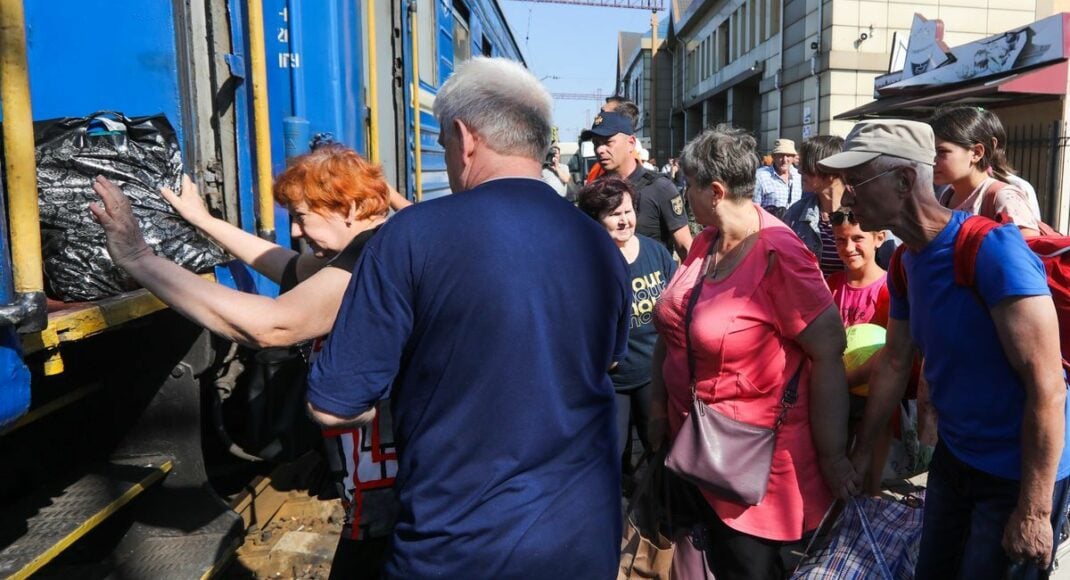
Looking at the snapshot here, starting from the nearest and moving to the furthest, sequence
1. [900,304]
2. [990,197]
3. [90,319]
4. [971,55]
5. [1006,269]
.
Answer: [1006,269], [90,319], [900,304], [990,197], [971,55]

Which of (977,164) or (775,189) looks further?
(775,189)

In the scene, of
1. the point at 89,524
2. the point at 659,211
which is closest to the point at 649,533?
the point at 89,524

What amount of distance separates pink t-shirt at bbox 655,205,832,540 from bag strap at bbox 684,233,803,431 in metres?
0.01

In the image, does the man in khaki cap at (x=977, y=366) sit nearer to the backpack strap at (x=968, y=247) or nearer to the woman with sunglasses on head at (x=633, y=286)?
the backpack strap at (x=968, y=247)

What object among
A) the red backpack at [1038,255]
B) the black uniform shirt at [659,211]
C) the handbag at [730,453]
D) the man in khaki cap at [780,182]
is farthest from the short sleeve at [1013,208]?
the man in khaki cap at [780,182]

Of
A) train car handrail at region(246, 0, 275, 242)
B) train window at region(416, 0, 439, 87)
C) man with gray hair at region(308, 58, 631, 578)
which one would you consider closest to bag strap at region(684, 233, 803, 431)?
man with gray hair at region(308, 58, 631, 578)

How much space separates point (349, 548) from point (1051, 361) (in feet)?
5.78

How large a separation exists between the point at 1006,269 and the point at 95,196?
96.1 inches

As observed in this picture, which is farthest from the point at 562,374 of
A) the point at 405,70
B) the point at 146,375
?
the point at 405,70

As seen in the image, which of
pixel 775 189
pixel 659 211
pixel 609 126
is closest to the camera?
pixel 659 211

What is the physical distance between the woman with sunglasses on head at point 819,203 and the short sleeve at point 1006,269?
1687 millimetres

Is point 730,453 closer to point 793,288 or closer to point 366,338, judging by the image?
point 793,288

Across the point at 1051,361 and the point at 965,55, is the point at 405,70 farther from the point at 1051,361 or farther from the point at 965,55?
the point at 965,55

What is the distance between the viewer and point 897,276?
2273mm
